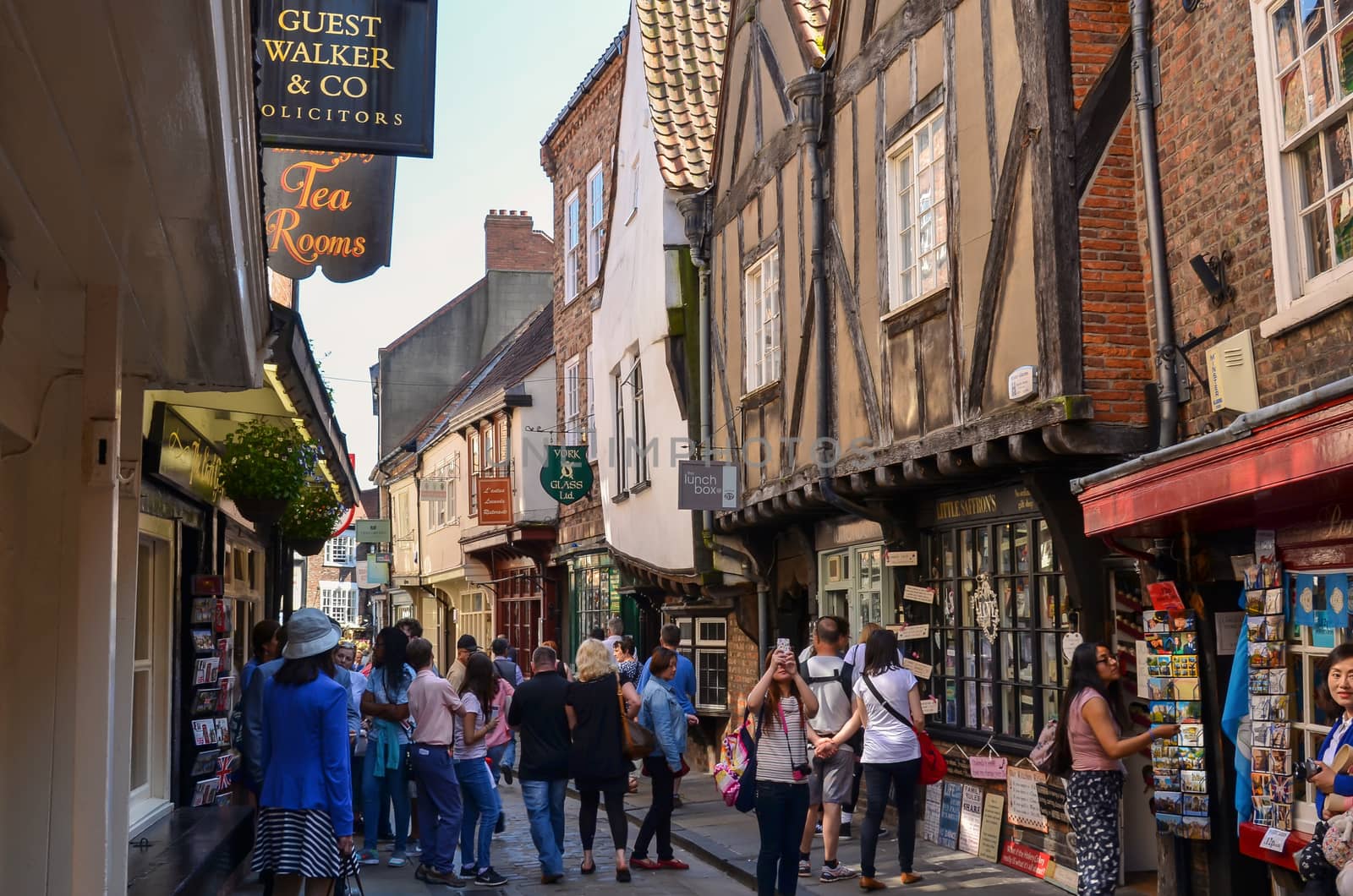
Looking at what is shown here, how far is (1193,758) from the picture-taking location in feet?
25.9

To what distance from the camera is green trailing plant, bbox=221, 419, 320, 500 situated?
34.7 ft

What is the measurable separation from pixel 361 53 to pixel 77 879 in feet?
13.5

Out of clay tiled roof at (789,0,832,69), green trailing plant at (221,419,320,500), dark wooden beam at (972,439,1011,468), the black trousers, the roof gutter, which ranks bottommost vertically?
the black trousers

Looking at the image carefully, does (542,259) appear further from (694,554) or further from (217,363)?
(217,363)

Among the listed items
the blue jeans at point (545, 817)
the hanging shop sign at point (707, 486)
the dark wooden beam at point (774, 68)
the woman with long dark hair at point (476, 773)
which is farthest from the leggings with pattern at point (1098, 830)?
the dark wooden beam at point (774, 68)

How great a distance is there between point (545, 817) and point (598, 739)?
A: 678 millimetres

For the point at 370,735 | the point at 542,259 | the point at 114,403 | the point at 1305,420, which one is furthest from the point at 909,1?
the point at 542,259

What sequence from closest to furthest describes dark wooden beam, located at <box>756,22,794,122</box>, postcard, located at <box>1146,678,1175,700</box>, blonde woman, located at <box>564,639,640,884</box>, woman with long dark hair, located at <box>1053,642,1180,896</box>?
1. woman with long dark hair, located at <box>1053,642,1180,896</box>
2. postcard, located at <box>1146,678,1175,700</box>
3. blonde woman, located at <box>564,639,640,884</box>
4. dark wooden beam, located at <box>756,22,794,122</box>

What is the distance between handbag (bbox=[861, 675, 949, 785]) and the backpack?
4.29ft

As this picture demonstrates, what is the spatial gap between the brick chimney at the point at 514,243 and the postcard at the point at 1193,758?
34816 millimetres

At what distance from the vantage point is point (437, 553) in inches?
1492

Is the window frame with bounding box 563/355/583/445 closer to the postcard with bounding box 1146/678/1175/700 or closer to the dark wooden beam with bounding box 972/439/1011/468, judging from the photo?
the dark wooden beam with bounding box 972/439/1011/468

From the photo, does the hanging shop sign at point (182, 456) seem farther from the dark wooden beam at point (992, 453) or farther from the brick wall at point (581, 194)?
the brick wall at point (581, 194)

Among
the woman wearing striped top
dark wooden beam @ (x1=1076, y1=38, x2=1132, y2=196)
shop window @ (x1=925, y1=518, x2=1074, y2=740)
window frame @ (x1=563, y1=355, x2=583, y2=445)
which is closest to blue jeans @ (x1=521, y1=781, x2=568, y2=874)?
the woman wearing striped top
